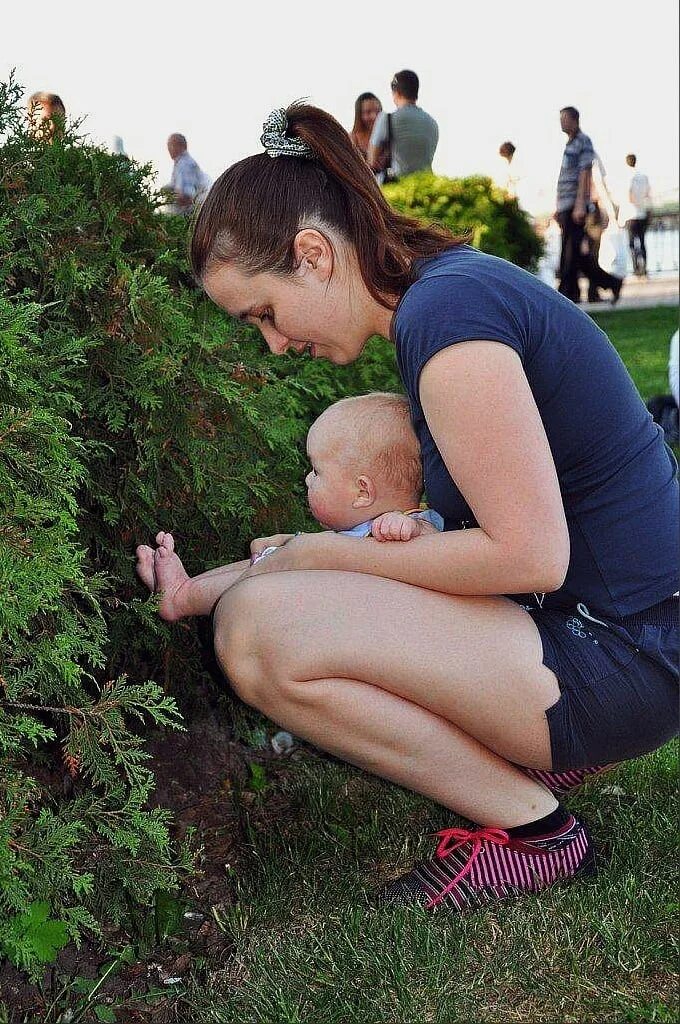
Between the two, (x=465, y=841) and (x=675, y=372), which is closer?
(x=465, y=841)

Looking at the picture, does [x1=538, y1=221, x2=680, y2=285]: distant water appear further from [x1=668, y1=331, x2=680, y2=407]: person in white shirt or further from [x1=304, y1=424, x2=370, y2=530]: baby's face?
[x1=304, y1=424, x2=370, y2=530]: baby's face

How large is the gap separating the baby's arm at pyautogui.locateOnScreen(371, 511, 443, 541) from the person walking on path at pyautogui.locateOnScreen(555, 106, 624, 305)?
33.6 ft

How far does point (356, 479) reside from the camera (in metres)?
2.41

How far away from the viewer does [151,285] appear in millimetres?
2346

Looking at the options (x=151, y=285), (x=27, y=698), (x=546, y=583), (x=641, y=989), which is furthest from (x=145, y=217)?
(x=641, y=989)

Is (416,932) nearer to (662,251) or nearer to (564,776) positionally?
(564,776)

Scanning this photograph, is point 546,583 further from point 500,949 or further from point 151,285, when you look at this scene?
point 151,285

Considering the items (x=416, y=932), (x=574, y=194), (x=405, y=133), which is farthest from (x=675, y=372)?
(x=574, y=194)

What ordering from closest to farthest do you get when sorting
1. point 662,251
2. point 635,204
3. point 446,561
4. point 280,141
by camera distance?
point 446,561
point 280,141
point 635,204
point 662,251

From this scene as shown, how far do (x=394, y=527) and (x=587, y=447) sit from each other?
0.41 metres

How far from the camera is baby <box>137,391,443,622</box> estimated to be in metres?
2.39

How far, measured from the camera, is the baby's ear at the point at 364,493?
2.40 metres

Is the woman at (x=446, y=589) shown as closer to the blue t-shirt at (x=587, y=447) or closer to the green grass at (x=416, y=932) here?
the blue t-shirt at (x=587, y=447)

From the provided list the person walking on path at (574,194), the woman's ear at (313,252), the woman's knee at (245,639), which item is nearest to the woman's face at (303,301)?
the woman's ear at (313,252)
